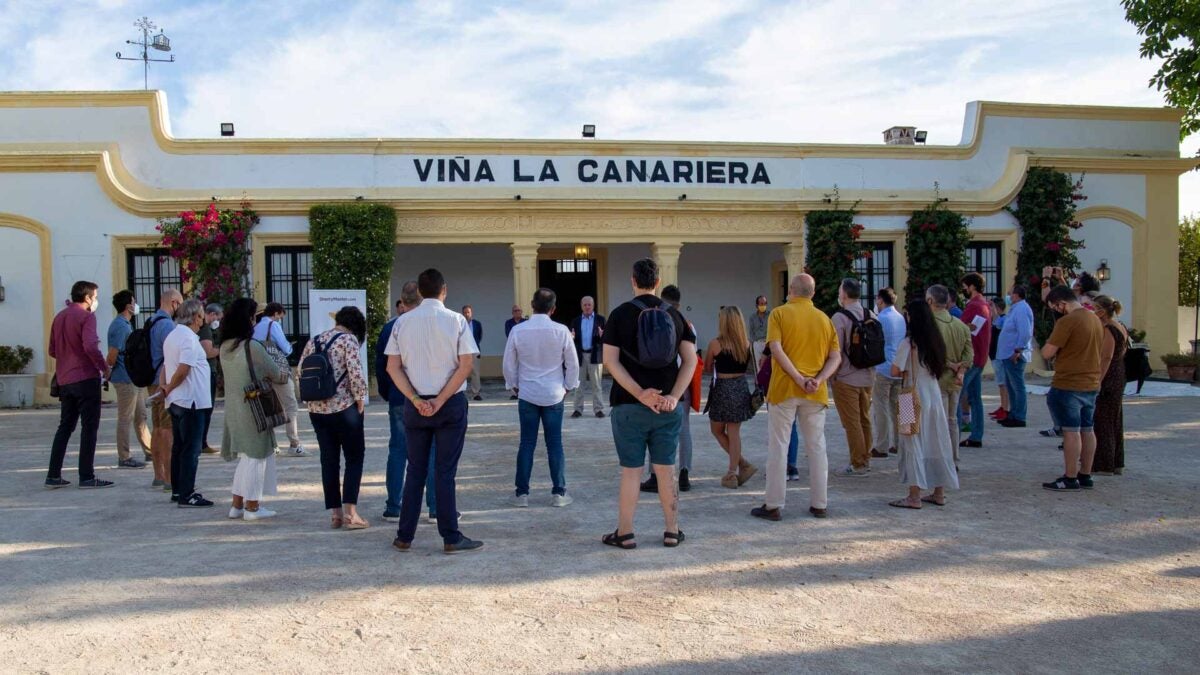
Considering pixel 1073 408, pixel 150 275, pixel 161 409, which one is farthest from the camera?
pixel 150 275

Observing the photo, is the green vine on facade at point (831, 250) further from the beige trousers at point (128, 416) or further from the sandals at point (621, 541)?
the sandals at point (621, 541)

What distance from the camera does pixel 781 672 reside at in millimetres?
3689

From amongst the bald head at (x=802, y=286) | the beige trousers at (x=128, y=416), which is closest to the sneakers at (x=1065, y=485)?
the bald head at (x=802, y=286)

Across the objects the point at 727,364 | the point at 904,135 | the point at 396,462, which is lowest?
the point at 396,462

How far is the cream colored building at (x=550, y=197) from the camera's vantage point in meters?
15.2

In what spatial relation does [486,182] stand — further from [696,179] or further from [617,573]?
[617,573]

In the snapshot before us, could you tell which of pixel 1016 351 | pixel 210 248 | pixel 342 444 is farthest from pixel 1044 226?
pixel 342 444

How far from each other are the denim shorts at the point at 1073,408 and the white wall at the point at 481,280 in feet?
42.6

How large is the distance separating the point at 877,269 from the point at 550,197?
22.2 ft

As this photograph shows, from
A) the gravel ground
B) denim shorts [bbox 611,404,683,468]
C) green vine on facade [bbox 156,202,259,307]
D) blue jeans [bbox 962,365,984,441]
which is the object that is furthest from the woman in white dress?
green vine on facade [bbox 156,202,259,307]

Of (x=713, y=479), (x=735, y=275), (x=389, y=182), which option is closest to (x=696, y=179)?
(x=735, y=275)

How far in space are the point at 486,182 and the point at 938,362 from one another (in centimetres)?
1132

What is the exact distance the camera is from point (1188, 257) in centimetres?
3834

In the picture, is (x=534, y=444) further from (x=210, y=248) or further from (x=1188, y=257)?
(x=1188, y=257)
